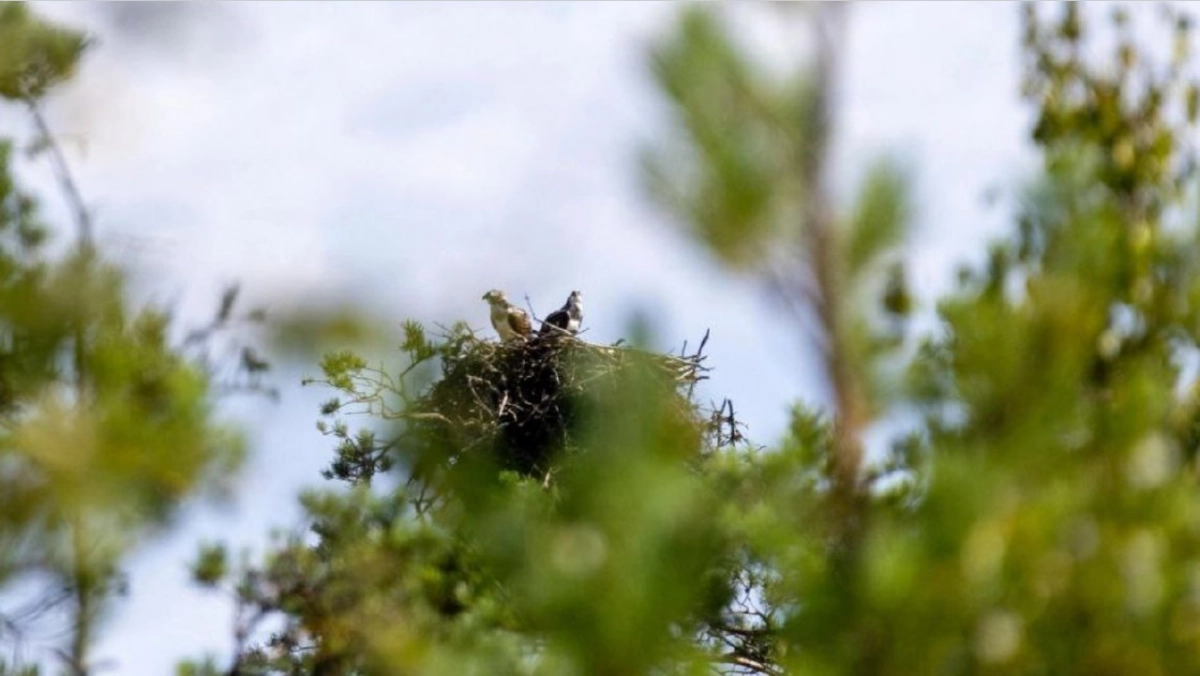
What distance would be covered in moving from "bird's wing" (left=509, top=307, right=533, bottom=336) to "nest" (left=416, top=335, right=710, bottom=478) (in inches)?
16.1

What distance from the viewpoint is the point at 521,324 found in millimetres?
11375

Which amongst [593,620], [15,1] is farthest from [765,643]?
[593,620]

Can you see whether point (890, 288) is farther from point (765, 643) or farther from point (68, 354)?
point (765, 643)

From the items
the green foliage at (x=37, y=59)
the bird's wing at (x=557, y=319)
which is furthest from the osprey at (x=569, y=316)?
the green foliage at (x=37, y=59)

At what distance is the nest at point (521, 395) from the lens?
388 inches

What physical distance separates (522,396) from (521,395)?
0.03ft

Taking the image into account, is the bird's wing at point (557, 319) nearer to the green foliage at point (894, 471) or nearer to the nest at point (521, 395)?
the nest at point (521, 395)

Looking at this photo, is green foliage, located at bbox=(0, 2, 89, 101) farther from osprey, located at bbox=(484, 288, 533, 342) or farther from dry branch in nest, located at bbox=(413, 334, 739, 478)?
osprey, located at bbox=(484, 288, 533, 342)

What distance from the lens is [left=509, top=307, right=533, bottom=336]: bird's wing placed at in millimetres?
11219

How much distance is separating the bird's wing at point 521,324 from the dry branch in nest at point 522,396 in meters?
0.42

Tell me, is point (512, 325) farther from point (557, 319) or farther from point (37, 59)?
point (37, 59)

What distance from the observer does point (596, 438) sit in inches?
160

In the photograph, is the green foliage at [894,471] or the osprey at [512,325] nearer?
the green foliage at [894,471]

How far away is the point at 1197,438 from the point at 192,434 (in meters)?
2.48
